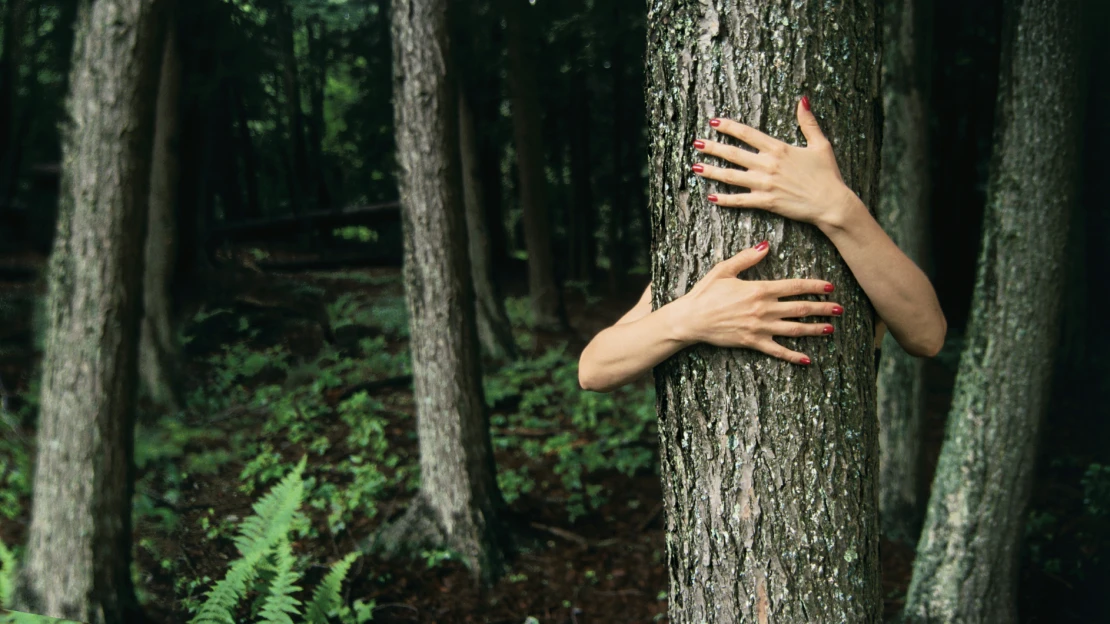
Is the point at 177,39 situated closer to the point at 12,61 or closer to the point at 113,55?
the point at 12,61

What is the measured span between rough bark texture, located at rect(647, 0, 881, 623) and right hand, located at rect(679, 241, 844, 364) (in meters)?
0.04

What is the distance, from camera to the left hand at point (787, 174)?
1523mm

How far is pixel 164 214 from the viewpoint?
22.5 ft

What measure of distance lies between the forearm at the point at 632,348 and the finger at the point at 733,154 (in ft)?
1.13

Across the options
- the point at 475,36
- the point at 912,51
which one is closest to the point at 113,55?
the point at 912,51

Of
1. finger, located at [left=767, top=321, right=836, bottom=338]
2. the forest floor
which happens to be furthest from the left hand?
the forest floor

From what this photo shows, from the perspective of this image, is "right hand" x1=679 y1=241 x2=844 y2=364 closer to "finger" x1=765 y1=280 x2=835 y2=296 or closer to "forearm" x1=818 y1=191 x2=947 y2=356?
"finger" x1=765 y1=280 x2=835 y2=296

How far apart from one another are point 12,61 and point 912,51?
6.37 meters

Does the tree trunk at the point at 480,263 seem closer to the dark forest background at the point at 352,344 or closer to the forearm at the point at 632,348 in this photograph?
the dark forest background at the point at 352,344

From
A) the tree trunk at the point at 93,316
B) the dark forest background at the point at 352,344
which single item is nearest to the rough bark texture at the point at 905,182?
the dark forest background at the point at 352,344

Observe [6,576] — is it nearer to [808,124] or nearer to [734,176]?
[734,176]

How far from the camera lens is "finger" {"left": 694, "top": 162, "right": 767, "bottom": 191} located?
1.53 meters

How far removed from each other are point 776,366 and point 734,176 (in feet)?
1.43

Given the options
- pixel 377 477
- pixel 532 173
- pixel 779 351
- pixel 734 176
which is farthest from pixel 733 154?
pixel 532 173
